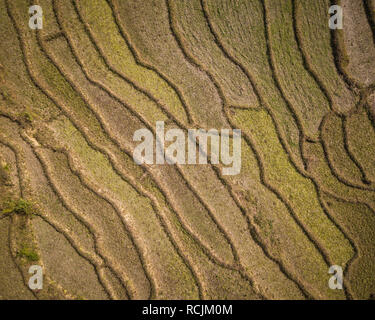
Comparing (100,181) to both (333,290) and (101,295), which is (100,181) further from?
(333,290)

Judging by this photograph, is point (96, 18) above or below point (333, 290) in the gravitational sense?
above

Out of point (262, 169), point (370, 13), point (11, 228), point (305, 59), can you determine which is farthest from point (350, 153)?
point (11, 228)

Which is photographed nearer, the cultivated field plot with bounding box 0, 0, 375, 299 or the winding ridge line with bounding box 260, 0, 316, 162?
the cultivated field plot with bounding box 0, 0, 375, 299

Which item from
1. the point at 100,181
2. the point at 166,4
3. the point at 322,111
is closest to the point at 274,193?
the point at 322,111

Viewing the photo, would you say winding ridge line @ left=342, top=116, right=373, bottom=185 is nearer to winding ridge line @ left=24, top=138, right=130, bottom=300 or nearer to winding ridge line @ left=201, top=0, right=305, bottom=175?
winding ridge line @ left=201, top=0, right=305, bottom=175

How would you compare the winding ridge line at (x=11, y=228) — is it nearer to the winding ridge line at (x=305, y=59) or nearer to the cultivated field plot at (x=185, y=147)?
the cultivated field plot at (x=185, y=147)

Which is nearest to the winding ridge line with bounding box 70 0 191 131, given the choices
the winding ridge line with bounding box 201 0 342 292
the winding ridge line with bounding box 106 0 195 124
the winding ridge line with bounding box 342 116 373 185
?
the winding ridge line with bounding box 106 0 195 124

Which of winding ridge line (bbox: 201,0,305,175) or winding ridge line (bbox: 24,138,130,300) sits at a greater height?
winding ridge line (bbox: 201,0,305,175)

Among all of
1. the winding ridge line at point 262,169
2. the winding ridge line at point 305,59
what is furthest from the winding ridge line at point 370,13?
the winding ridge line at point 262,169

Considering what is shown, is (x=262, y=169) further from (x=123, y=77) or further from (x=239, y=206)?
(x=123, y=77)
